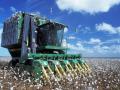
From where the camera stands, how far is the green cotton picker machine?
18.1 m

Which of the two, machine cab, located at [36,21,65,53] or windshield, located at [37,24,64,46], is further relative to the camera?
windshield, located at [37,24,64,46]

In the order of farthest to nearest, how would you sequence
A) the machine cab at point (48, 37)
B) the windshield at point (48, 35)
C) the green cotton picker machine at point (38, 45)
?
the windshield at point (48, 35), the machine cab at point (48, 37), the green cotton picker machine at point (38, 45)

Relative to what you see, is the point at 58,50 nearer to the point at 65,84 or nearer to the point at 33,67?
the point at 33,67

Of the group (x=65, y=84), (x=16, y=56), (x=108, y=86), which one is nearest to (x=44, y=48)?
(x=16, y=56)

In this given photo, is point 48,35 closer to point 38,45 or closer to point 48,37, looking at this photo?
point 48,37

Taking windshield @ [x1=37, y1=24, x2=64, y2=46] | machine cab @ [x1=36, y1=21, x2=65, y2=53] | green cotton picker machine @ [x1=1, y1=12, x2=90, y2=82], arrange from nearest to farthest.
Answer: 1. green cotton picker machine @ [x1=1, y1=12, x2=90, y2=82]
2. machine cab @ [x1=36, y1=21, x2=65, y2=53]
3. windshield @ [x1=37, y1=24, x2=64, y2=46]

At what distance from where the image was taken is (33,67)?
17297 mm

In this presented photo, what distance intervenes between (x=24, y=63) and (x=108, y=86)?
6551 mm

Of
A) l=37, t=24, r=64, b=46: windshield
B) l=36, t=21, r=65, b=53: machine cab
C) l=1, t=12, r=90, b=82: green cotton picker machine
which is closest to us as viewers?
l=1, t=12, r=90, b=82: green cotton picker machine

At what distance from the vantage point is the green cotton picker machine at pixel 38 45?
59.2 ft

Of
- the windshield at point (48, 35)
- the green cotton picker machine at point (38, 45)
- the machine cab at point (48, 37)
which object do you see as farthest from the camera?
the windshield at point (48, 35)

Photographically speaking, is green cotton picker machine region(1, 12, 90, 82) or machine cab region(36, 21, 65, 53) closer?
green cotton picker machine region(1, 12, 90, 82)

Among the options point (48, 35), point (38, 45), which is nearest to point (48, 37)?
point (48, 35)

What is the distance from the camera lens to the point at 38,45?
2108 cm
